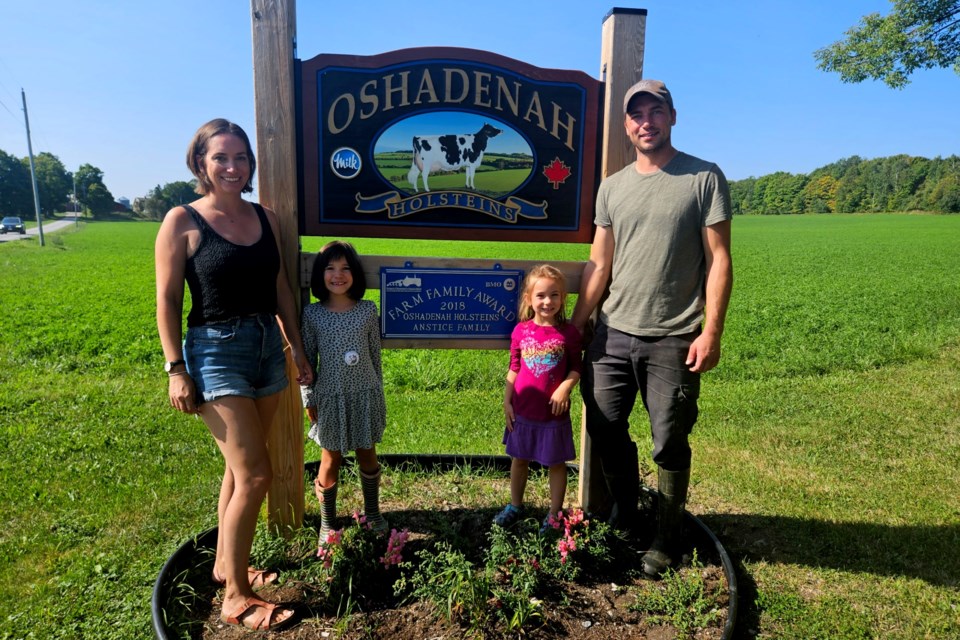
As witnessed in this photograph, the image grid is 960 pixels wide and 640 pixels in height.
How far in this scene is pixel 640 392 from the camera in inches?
125

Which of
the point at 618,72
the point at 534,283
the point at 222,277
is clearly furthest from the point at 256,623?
the point at 618,72

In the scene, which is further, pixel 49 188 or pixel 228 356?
pixel 49 188

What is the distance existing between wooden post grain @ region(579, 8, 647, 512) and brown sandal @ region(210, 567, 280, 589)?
188 centimetres

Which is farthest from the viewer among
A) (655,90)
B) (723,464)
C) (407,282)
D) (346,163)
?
(723,464)

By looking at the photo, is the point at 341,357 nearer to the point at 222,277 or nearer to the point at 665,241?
the point at 222,277

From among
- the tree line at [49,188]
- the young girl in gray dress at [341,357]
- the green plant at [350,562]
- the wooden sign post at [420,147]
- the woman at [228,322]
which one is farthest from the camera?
the tree line at [49,188]

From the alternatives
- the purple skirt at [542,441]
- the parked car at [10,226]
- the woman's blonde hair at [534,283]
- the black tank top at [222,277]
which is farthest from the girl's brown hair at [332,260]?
the parked car at [10,226]

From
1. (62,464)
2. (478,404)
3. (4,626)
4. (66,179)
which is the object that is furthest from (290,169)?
(66,179)

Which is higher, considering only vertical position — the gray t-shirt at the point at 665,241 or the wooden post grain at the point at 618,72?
the wooden post grain at the point at 618,72

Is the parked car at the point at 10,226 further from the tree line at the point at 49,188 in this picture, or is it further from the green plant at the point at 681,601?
the green plant at the point at 681,601

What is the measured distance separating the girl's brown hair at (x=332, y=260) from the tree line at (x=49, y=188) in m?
108

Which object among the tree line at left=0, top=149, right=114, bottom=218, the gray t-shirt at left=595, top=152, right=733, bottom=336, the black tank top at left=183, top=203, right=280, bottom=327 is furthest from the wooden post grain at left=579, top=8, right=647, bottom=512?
the tree line at left=0, top=149, right=114, bottom=218

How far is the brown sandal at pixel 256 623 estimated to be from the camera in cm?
272

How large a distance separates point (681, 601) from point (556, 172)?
7.88 ft
